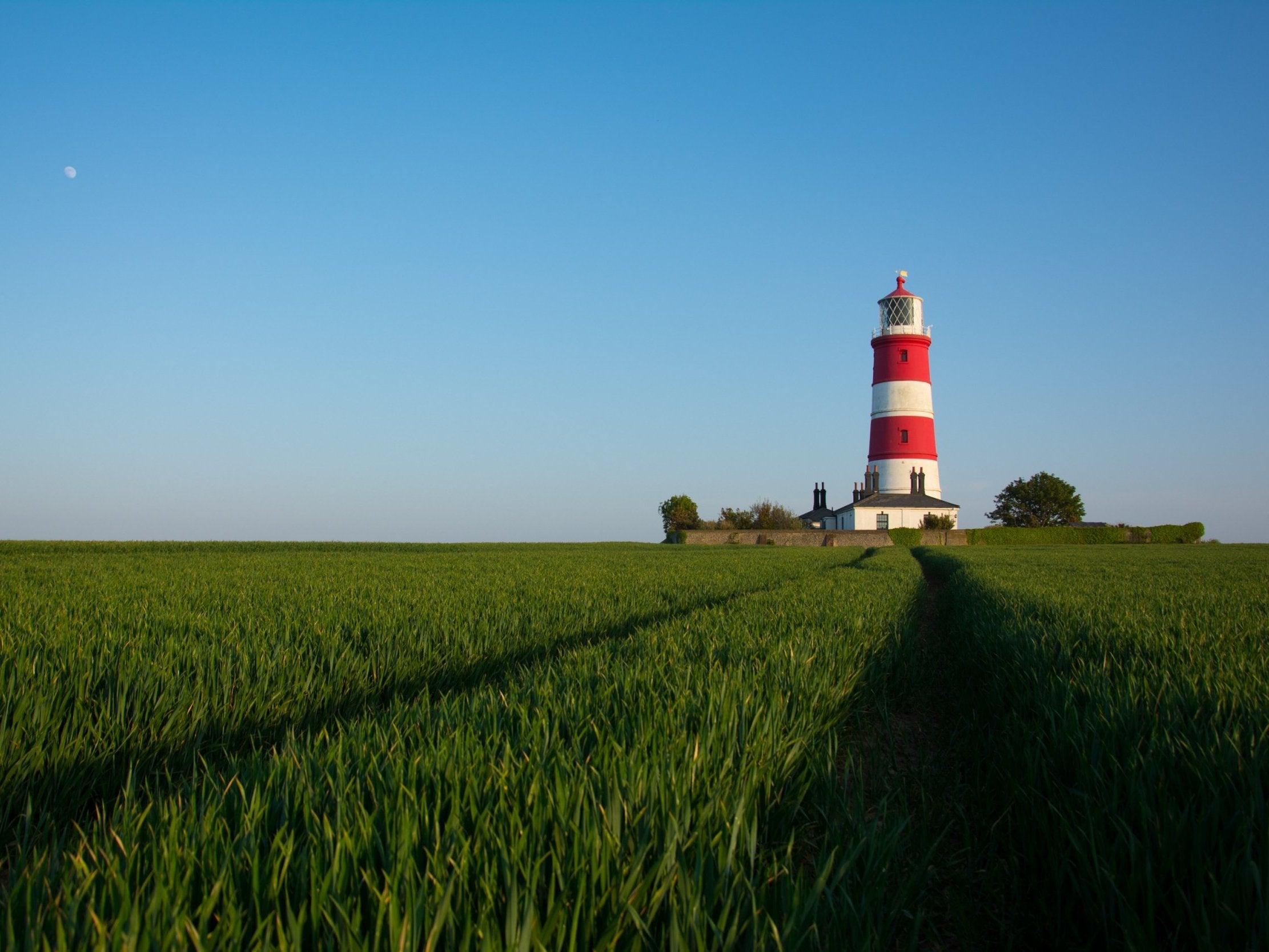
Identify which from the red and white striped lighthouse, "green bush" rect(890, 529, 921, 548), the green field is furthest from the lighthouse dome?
the green field

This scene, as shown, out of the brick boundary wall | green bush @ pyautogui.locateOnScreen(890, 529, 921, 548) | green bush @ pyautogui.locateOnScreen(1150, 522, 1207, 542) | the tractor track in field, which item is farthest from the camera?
green bush @ pyautogui.locateOnScreen(1150, 522, 1207, 542)

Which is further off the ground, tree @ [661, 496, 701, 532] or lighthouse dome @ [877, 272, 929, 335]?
lighthouse dome @ [877, 272, 929, 335]

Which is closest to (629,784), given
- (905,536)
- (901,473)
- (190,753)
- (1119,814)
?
(1119,814)

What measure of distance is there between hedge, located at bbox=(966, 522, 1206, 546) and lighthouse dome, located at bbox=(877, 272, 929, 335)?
15.6 meters

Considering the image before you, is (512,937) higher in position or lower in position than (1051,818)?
higher

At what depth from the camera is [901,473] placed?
54.6 metres

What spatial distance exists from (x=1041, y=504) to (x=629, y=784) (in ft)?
263

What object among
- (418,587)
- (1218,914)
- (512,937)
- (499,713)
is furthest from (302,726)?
(418,587)

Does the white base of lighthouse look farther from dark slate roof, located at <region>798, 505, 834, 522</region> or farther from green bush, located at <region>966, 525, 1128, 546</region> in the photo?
dark slate roof, located at <region>798, 505, 834, 522</region>

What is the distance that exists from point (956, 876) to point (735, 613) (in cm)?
404

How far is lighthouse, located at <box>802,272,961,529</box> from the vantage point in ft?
177

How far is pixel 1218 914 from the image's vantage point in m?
1.53

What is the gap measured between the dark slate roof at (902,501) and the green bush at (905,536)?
432 cm

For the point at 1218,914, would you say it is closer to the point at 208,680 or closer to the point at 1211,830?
the point at 1211,830
